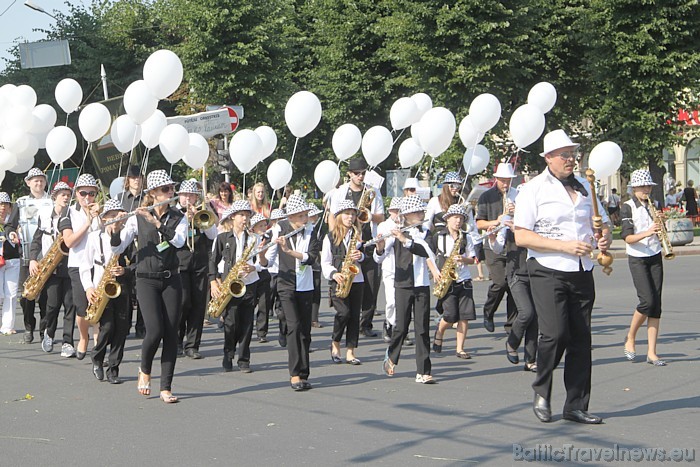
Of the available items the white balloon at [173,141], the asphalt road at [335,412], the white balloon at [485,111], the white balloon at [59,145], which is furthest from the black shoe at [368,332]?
the white balloon at [59,145]

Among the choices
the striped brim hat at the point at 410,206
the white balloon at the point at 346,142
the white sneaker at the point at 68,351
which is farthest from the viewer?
the white balloon at the point at 346,142

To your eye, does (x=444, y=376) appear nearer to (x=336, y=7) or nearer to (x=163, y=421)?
(x=163, y=421)

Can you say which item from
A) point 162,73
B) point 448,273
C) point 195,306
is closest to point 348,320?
point 448,273

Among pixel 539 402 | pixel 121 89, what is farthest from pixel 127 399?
pixel 121 89

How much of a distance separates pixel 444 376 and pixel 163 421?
3.14m

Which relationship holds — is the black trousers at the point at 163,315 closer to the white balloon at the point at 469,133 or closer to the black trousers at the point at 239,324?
the black trousers at the point at 239,324

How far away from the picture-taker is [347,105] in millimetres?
39969

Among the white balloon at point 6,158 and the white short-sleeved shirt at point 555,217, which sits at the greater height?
the white balloon at point 6,158

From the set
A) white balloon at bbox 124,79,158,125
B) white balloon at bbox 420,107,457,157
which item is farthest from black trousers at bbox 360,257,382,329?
white balloon at bbox 124,79,158,125

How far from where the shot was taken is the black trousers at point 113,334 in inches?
411

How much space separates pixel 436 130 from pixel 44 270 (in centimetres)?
498

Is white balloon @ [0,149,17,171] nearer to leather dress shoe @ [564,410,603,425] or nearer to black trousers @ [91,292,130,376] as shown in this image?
black trousers @ [91,292,130,376]

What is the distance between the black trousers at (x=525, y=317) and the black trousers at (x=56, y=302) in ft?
17.4

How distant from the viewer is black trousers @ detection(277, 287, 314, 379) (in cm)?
976
